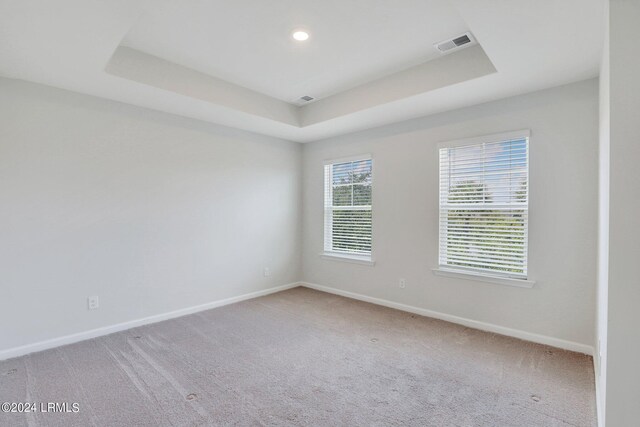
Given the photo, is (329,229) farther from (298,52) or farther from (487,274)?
(298,52)

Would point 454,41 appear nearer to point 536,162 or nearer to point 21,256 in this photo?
point 536,162

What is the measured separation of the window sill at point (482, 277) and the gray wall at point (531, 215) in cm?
5

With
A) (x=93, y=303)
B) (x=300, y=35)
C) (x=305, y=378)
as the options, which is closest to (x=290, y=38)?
(x=300, y=35)

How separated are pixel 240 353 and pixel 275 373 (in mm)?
503

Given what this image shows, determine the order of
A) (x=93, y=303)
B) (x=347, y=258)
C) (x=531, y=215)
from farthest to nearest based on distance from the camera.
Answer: (x=347, y=258), (x=93, y=303), (x=531, y=215)

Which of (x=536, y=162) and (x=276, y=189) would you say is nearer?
(x=536, y=162)

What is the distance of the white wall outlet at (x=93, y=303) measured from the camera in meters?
3.19

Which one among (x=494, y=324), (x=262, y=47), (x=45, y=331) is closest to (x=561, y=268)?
(x=494, y=324)

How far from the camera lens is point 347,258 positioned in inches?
185

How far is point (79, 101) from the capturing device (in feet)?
10.2

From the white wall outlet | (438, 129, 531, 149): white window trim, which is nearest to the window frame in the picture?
(438, 129, 531, 149): white window trim

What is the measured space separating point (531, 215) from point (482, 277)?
2.59ft

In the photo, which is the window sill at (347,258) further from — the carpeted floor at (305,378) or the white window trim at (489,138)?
the white window trim at (489,138)

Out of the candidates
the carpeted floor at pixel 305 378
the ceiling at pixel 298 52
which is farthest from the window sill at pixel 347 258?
the ceiling at pixel 298 52
